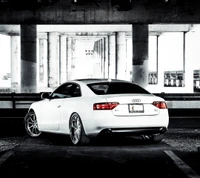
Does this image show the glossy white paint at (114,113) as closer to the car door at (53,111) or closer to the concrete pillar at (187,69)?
the car door at (53,111)

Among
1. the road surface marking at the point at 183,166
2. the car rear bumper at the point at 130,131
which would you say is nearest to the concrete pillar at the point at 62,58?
the car rear bumper at the point at 130,131

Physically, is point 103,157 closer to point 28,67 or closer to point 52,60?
point 28,67

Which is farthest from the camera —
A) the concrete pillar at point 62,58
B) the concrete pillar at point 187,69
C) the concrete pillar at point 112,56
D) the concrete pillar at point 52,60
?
the concrete pillar at point 62,58

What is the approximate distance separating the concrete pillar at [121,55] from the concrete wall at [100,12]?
772 inches

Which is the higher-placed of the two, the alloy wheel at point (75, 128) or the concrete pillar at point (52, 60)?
the concrete pillar at point (52, 60)

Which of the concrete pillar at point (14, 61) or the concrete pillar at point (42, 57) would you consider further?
the concrete pillar at point (42, 57)

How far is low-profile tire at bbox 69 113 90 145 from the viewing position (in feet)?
32.8

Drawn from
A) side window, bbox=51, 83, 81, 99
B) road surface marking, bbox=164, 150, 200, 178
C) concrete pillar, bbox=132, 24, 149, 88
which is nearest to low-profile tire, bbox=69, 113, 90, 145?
side window, bbox=51, 83, 81, 99

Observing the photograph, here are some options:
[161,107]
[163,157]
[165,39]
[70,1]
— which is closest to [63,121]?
[161,107]

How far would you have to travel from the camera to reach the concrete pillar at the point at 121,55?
5147 cm

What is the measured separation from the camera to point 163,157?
8633 mm

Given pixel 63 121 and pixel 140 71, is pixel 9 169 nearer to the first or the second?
pixel 63 121

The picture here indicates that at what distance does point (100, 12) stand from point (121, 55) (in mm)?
21274

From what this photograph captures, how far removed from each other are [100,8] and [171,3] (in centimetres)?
431
